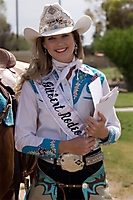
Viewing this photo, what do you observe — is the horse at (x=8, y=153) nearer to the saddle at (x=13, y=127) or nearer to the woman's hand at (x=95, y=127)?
the saddle at (x=13, y=127)

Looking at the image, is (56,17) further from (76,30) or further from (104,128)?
(104,128)

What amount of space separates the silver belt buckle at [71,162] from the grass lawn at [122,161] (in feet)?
8.08

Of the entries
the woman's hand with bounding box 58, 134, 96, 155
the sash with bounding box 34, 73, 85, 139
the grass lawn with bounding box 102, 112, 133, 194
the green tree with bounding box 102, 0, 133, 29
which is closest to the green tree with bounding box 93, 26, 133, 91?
the grass lawn with bounding box 102, 112, 133, 194

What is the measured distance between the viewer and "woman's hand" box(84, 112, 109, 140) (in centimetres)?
178

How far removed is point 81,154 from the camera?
1798 mm

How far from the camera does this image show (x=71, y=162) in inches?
73.0

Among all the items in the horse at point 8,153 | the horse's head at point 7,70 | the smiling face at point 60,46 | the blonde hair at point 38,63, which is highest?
the smiling face at point 60,46

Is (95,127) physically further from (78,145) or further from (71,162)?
(71,162)

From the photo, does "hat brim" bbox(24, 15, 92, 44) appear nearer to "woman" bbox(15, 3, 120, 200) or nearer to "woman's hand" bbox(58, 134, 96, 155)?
"woman" bbox(15, 3, 120, 200)

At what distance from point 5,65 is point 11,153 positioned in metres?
0.71

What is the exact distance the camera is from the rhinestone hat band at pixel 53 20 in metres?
1.92

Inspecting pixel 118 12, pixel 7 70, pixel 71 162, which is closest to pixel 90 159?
pixel 71 162

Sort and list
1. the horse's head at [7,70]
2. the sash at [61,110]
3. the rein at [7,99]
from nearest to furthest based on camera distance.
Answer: the sash at [61,110], the rein at [7,99], the horse's head at [7,70]

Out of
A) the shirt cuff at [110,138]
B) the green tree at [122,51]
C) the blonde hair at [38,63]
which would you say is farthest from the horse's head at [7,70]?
the green tree at [122,51]
